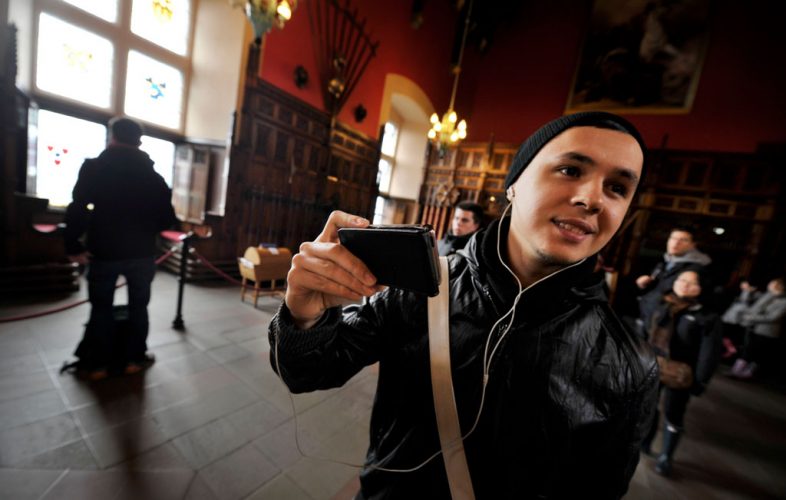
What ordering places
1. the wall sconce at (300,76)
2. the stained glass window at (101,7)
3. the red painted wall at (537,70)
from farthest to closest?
the red painted wall at (537,70) → the wall sconce at (300,76) → the stained glass window at (101,7)

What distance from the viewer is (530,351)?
2.95ft

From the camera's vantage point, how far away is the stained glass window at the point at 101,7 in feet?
15.2

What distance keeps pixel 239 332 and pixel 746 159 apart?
1136 centimetres

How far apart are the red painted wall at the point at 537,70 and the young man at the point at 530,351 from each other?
653 cm

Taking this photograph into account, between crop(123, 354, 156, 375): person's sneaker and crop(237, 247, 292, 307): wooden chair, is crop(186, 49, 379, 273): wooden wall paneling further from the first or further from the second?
crop(123, 354, 156, 375): person's sneaker

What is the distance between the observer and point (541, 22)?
32.6 ft

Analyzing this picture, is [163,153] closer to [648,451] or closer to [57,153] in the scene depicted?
[57,153]

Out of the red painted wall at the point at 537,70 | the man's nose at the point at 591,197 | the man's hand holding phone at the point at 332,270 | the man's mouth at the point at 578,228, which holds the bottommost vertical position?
the man's hand holding phone at the point at 332,270

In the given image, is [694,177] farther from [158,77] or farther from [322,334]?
[158,77]

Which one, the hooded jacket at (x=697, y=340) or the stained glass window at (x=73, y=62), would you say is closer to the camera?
the hooded jacket at (x=697, y=340)

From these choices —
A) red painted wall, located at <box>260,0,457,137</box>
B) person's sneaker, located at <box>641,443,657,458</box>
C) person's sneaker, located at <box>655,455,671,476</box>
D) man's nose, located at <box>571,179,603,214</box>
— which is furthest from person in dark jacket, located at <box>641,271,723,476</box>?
red painted wall, located at <box>260,0,457,137</box>

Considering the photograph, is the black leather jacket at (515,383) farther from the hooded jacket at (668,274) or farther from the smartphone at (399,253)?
the hooded jacket at (668,274)

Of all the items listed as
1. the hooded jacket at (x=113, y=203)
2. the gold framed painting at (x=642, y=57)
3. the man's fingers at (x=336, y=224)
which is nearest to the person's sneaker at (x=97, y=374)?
the hooded jacket at (x=113, y=203)

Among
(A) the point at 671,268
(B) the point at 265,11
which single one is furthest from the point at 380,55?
(A) the point at 671,268
